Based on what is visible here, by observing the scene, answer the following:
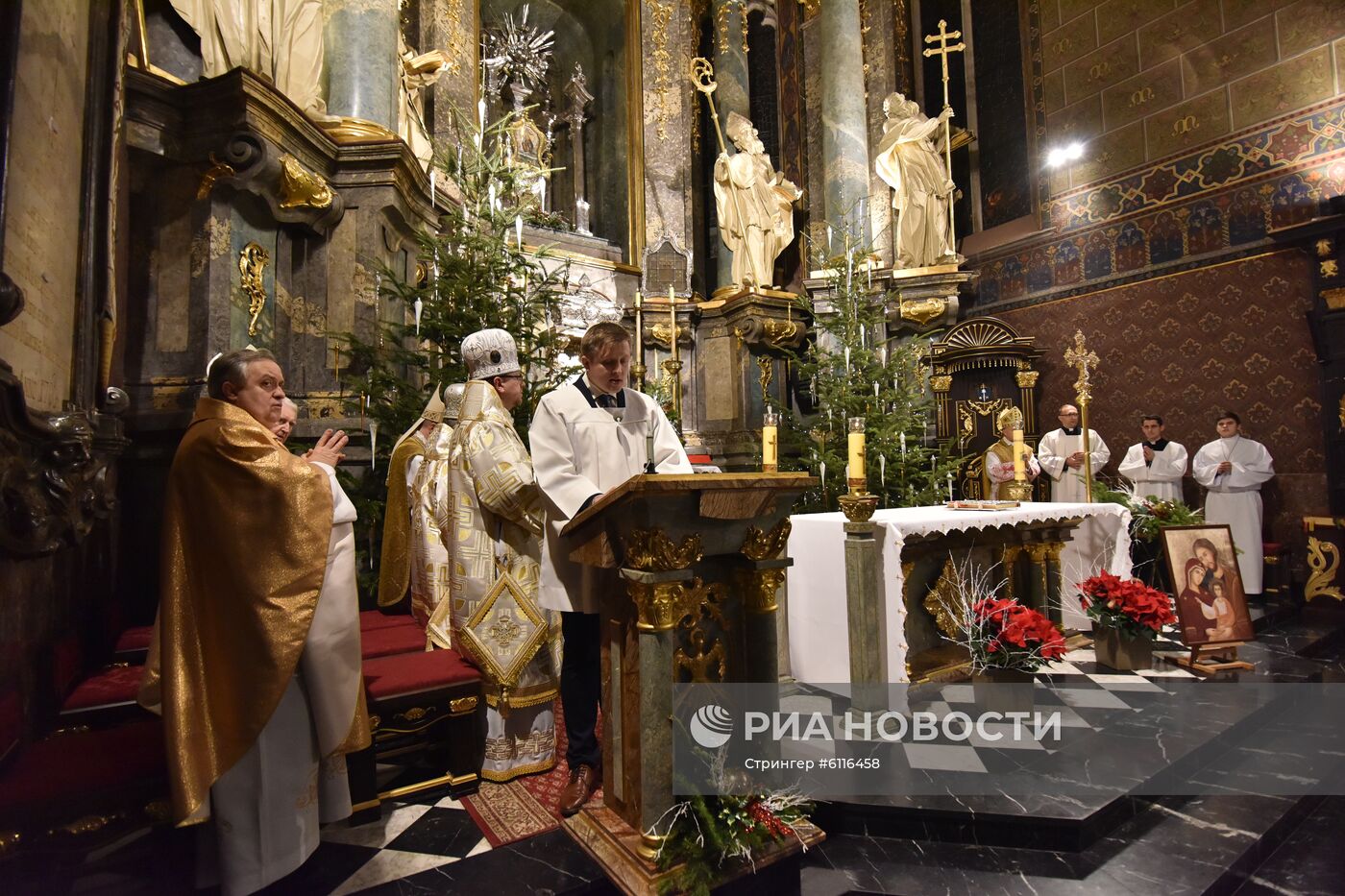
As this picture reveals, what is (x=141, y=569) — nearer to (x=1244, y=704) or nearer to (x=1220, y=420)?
(x=1244, y=704)

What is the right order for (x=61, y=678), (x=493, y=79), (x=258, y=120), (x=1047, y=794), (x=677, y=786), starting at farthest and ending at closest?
(x=493, y=79)
(x=258, y=120)
(x=1047, y=794)
(x=61, y=678)
(x=677, y=786)

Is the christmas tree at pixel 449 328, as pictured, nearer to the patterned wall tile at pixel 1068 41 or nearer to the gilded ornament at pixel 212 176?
the gilded ornament at pixel 212 176

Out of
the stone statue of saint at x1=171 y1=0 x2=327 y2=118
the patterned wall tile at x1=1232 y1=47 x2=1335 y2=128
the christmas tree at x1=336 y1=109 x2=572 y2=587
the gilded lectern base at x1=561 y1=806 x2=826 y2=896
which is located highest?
the patterned wall tile at x1=1232 y1=47 x2=1335 y2=128

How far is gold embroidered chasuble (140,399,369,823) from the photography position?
6.69ft

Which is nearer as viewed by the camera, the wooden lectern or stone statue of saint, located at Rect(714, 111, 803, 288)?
the wooden lectern

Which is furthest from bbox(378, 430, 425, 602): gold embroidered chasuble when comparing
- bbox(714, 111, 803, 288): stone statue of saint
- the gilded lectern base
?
bbox(714, 111, 803, 288): stone statue of saint

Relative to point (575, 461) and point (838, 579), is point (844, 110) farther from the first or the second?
point (575, 461)

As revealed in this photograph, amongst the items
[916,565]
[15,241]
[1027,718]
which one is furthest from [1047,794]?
[15,241]

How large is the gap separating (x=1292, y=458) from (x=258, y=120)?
10246mm

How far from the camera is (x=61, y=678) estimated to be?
2463 millimetres

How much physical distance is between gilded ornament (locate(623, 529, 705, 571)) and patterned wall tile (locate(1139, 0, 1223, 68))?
1059 cm

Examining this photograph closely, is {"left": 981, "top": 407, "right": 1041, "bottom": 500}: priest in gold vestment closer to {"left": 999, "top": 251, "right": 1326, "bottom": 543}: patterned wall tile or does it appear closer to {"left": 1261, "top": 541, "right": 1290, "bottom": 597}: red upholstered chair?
{"left": 1261, "top": 541, "right": 1290, "bottom": 597}: red upholstered chair

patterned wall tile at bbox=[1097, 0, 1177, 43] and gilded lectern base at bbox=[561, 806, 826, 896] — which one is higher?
patterned wall tile at bbox=[1097, 0, 1177, 43]

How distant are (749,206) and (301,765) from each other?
8.41m
